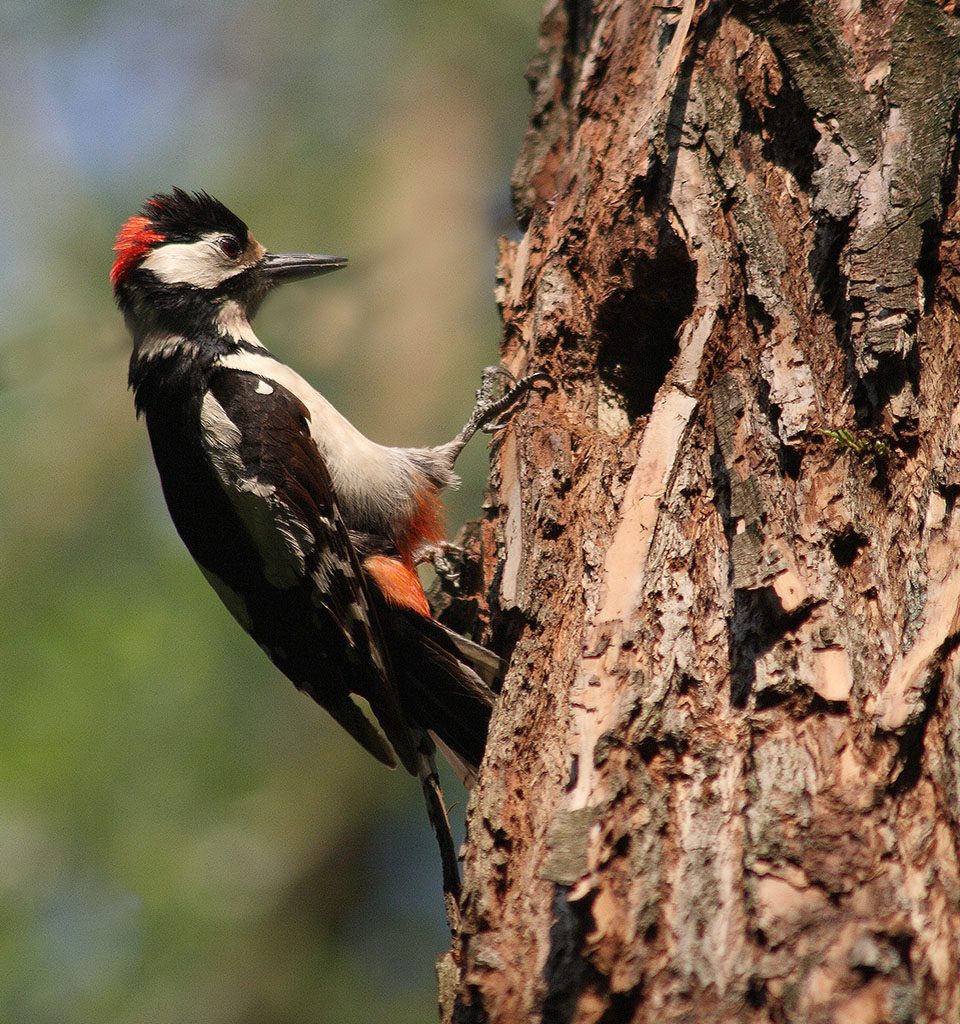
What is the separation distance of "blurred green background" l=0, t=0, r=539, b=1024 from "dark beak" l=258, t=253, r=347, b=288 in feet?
3.25

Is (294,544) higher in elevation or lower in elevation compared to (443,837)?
higher

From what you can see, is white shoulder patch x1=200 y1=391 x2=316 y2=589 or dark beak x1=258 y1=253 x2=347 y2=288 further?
dark beak x1=258 y1=253 x2=347 y2=288

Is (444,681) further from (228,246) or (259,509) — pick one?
(228,246)

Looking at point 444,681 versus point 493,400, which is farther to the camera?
point 493,400

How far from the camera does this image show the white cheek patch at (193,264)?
437 centimetres

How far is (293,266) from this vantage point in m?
4.63

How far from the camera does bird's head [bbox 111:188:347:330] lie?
14.1 ft

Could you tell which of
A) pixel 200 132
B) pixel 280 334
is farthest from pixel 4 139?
pixel 280 334

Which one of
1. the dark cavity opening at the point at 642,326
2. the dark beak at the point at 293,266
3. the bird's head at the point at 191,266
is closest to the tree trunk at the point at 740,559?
the dark cavity opening at the point at 642,326

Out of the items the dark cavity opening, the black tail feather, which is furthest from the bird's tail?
the dark cavity opening

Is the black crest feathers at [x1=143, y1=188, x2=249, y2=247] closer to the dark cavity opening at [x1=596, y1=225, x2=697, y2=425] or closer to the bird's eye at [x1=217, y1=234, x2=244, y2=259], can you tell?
the bird's eye at [x1=217, y1=234, x2=244, y2=259]

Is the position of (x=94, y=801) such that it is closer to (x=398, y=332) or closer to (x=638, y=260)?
(x=398, y=332)

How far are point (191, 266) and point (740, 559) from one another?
3.03 m

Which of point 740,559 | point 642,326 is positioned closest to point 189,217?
point 642,326
